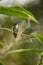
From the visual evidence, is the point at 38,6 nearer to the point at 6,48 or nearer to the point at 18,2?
the point at 18,2

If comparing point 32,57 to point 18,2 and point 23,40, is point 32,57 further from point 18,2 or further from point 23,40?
point 18,2

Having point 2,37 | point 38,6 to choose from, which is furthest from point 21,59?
point 38,6

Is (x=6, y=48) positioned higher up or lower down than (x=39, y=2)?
lower down

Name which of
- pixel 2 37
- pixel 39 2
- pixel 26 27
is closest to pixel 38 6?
pixel 39 2

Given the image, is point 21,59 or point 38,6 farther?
point 38,6

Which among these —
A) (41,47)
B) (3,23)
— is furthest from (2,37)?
(41,47)

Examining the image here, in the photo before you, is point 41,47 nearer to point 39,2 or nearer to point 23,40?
point 23,40

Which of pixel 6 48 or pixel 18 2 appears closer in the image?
pixel 6 48

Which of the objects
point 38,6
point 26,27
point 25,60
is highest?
point 38,6

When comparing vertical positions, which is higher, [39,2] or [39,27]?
[39,2]
